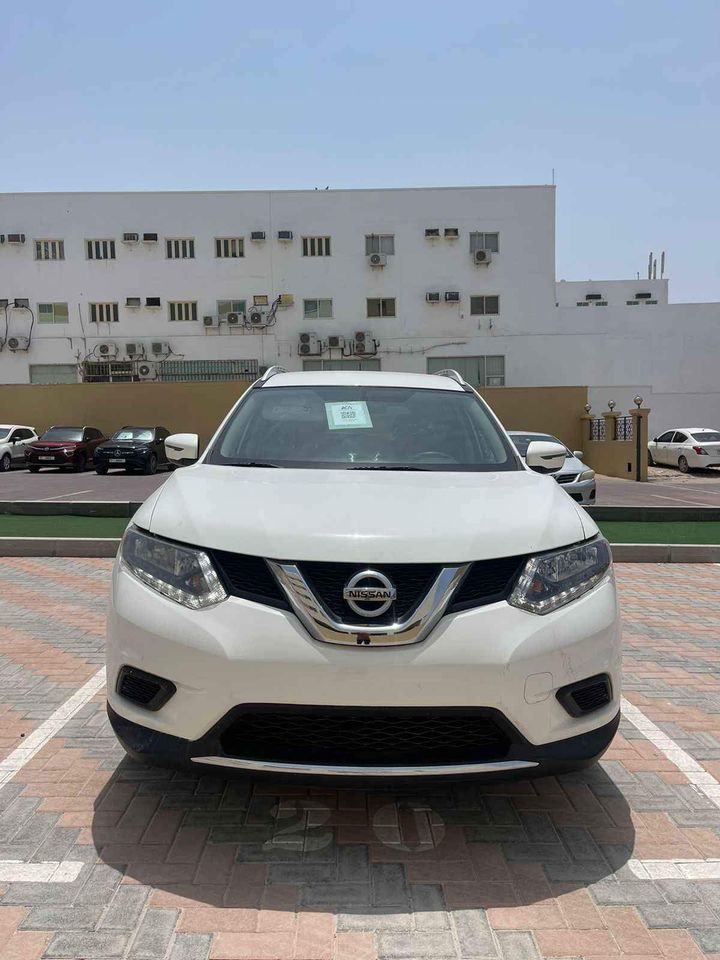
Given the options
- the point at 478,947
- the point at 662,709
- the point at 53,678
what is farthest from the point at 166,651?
the point at 662,709

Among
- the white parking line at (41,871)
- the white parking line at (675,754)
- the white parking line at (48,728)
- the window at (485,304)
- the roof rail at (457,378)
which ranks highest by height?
the window at (485,304)

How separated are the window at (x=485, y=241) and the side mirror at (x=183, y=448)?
28.7 m

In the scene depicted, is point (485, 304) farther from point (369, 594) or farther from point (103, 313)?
point (369, 594)

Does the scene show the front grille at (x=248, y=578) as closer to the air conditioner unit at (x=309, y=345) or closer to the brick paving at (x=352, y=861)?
the brick paving at (x=352, y=861)

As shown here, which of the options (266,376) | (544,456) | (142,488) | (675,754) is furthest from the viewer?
(142,488)

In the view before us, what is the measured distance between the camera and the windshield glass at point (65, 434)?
23.9 meters

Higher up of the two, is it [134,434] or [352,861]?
[352,861]

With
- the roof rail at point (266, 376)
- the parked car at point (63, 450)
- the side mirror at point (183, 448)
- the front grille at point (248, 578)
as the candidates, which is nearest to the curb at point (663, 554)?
the roof rail at point (266, 376)

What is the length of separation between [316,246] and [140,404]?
963cm

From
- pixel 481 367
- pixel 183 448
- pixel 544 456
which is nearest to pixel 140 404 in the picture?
pixel 481 367

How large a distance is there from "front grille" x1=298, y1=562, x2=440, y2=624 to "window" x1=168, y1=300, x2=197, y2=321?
98.7ft

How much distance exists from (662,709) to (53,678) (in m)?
3.39

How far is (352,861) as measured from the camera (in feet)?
8.34

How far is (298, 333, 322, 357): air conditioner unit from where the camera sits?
1192 inches
